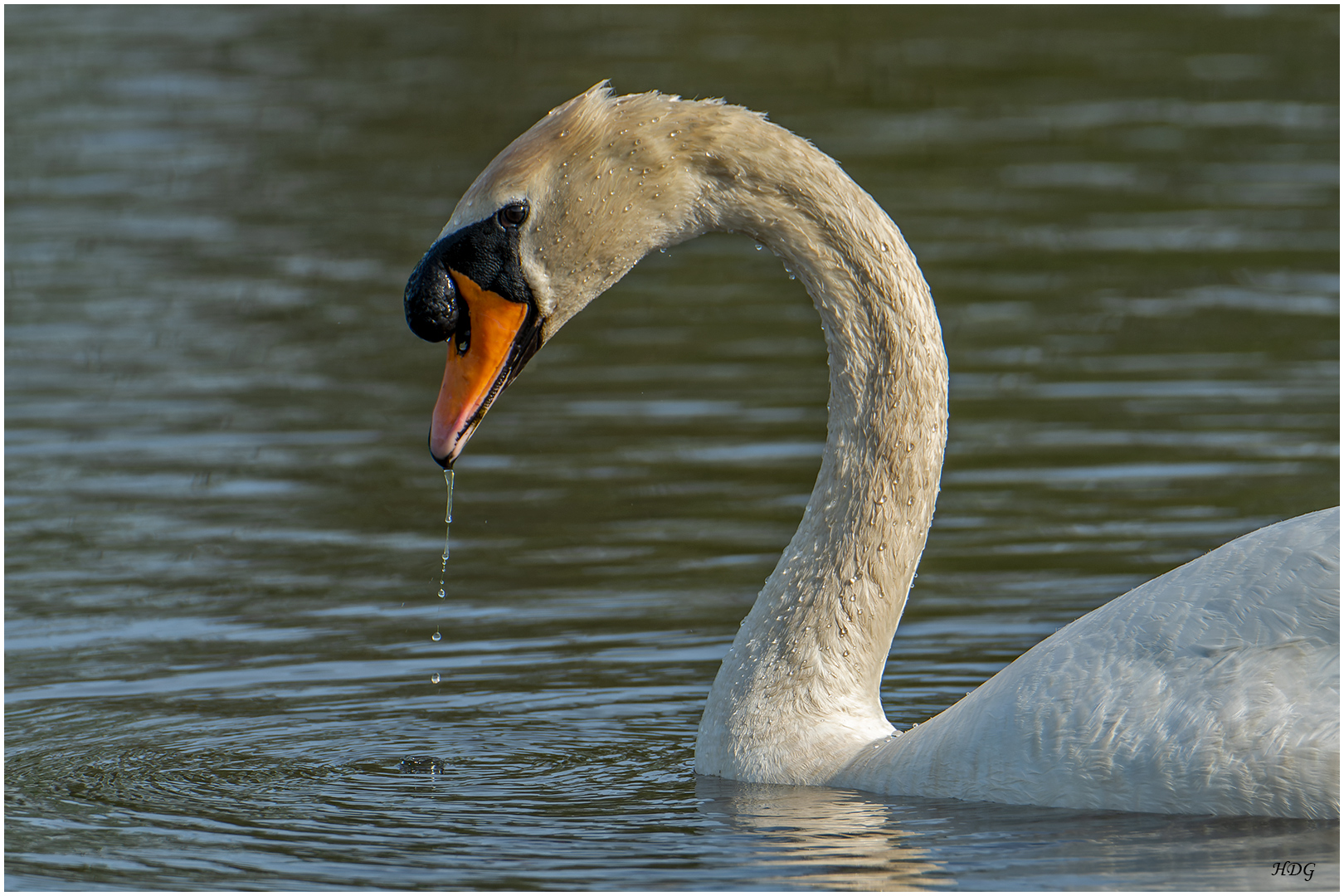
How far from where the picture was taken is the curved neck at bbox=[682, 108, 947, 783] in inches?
288

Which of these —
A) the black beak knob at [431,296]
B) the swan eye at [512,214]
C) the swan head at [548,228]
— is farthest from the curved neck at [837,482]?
the black beak knob at [431,296]

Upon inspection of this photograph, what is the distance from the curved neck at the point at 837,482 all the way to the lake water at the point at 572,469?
0.27 meters

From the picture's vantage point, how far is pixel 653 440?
12.2 m

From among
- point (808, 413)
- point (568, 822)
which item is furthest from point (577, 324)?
point (568, 822)

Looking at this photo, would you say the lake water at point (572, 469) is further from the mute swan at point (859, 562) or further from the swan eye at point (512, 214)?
the swan eye at point (512, 214)

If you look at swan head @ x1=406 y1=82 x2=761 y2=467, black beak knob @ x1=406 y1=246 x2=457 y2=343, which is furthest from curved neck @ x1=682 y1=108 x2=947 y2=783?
black beak knob @ x1=406 y1=246 x2=457 y2=343

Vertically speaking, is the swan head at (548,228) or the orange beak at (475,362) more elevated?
the swan head at (548,228)

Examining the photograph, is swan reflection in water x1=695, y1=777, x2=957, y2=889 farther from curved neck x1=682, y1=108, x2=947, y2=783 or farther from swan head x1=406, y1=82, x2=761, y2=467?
swan head x1=406, y1=82, x2=761, y2=467

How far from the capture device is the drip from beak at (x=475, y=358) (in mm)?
7027

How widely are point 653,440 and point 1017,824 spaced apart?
19.5ft

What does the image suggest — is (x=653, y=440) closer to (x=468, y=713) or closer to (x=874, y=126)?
(x=468, y=713)

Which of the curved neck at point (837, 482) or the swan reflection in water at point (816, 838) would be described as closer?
the swan reflection in water at point (816, 838)

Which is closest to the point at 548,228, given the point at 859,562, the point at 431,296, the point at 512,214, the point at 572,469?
the point at 512,214

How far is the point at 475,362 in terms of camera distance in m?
7.10
